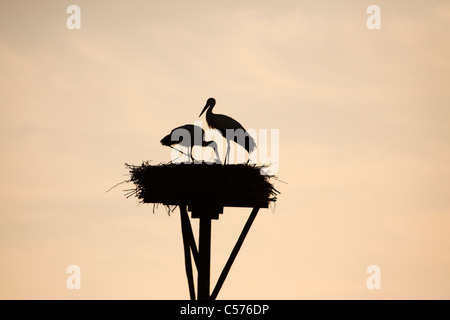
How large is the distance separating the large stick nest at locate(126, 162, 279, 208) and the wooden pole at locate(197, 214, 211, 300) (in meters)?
0.61

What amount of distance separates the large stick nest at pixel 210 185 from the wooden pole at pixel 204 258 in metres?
0.61

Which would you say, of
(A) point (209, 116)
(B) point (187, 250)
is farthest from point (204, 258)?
(A) point (209, 116)

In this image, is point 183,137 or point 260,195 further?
point 183,137

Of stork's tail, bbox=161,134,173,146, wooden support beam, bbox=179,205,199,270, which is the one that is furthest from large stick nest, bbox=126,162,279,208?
stork's tail, bbox=161,134,173,146

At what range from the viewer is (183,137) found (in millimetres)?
15172

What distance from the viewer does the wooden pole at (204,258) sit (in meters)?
12.9

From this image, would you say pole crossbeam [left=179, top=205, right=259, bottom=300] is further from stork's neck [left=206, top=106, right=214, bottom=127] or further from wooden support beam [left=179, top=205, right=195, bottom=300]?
stork's neck [left=206, top=106, right=214, bottom=127]

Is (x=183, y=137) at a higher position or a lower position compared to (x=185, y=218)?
higher

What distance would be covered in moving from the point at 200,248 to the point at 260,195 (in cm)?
156
